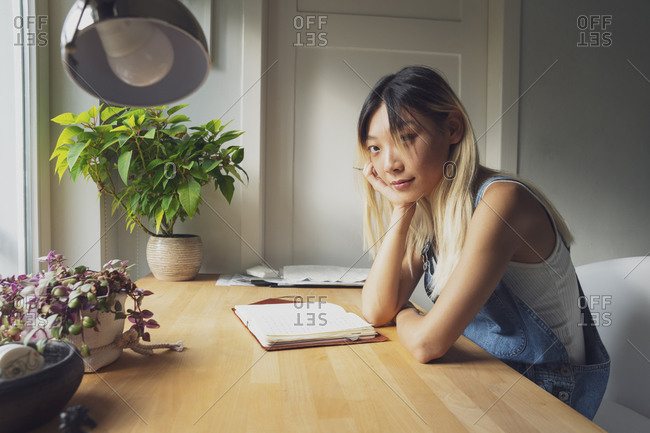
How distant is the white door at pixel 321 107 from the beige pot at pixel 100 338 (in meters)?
1.20

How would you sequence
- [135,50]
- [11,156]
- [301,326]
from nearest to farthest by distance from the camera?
[135,50], [301,326], [11,156]

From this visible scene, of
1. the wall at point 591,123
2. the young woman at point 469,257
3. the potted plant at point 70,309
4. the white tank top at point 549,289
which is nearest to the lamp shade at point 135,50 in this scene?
the potted plant at point 70,309

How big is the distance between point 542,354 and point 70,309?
0.81 metres

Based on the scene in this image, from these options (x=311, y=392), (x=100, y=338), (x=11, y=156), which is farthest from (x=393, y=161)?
(x=11, y=156)

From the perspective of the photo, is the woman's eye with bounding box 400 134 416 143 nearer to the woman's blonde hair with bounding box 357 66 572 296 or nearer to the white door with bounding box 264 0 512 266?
the woman's blonde hair with bounding box 357 66 572 296

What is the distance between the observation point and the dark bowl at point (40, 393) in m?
0.43

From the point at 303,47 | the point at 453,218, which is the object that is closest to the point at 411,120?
the point at 453,218

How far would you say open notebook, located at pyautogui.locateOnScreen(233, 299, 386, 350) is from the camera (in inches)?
31.2

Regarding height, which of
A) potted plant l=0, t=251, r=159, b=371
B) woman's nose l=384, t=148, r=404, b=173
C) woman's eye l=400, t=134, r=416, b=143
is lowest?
potted plant l=0, t=251, r=159, b=371

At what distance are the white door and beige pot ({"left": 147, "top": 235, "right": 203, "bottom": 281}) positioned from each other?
474mm

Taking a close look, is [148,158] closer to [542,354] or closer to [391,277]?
[391,277]

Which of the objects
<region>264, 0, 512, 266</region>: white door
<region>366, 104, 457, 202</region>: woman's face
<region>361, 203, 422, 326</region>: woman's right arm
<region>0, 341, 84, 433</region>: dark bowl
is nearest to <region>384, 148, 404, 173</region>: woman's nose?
<region>366, 104, 457, 202</region>: woman's face

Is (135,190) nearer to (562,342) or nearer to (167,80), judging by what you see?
(167,80)

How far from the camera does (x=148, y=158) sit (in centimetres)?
142
